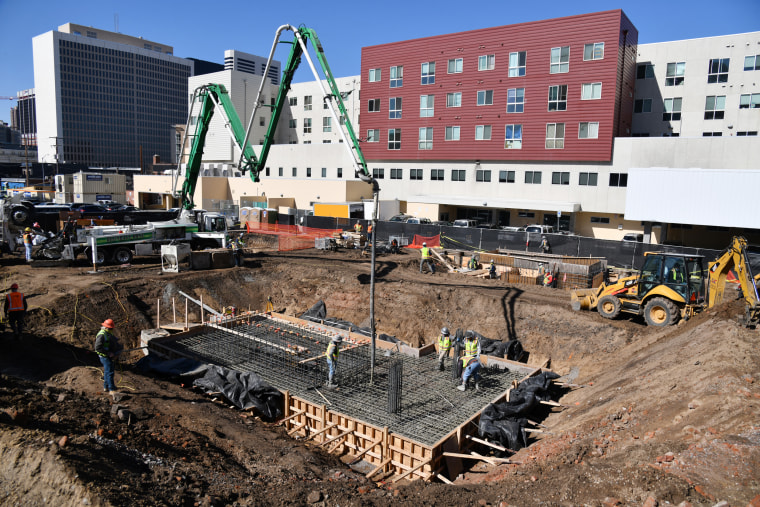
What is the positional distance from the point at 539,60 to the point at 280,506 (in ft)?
126

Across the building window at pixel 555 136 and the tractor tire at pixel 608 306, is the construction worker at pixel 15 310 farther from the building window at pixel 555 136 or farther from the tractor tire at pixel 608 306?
the building window at pixel 555 136

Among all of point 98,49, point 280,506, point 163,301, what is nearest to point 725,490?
point 280,506

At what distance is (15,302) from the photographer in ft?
49.1

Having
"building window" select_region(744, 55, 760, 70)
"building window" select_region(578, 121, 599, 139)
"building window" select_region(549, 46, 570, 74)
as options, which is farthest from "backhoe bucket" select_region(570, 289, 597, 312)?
"building window" select_region(744, 55, 760, 70)

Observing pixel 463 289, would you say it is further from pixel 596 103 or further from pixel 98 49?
pixel 98 49

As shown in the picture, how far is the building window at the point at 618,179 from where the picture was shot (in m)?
36.0

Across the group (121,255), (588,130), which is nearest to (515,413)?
(121,255)

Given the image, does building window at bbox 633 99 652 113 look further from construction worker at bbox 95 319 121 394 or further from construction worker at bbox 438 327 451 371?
construction worker at bbox 95 319 121 394

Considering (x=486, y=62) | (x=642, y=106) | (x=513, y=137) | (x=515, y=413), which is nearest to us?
(x=515, y=413)

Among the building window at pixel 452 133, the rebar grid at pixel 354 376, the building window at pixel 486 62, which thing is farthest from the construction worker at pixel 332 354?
the building window at pixel 486 62

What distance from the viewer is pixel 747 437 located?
7.97 m

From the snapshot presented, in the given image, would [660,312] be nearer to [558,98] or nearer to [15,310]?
[15,310]

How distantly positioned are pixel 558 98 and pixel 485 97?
5.81 metres

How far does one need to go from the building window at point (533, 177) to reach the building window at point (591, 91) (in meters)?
6.28
